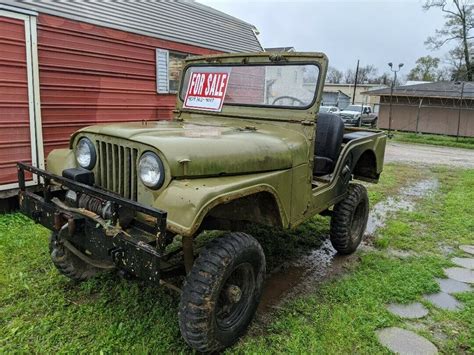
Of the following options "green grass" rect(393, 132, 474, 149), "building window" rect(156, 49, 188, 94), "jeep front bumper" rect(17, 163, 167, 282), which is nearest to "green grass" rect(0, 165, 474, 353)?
"jeep front bumper" rect(17, 163, 167, 282)

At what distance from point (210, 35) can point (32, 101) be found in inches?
167

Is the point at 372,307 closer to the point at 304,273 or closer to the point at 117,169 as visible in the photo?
the point at 304,273

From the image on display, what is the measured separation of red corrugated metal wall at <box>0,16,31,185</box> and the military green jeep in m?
2.37

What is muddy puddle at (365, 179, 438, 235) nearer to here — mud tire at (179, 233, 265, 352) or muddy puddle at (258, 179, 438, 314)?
muddy puddle at (258, 179, 438, 314)

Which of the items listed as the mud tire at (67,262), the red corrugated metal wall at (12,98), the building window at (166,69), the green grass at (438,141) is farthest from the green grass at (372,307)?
the green grass at (438,141)

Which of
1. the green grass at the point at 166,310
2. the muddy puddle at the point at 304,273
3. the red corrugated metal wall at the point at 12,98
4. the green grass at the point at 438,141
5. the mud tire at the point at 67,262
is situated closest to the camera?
the green grass at the point at 166,310

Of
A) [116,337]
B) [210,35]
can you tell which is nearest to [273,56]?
[116,337]

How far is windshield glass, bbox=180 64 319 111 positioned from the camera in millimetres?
3439

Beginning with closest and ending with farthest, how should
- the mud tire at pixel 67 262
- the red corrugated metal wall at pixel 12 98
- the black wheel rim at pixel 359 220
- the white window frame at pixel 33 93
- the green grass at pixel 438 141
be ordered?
the mud tire at pixel 67 262
the black wheel rim at pixel 359 220
the red corrugated metal wall at pixel 12 98
the white window frame at pixel 33 93
the green grass at pixel 438 141

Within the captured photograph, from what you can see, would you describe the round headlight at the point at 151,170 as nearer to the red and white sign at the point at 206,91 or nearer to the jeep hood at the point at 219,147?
→ the jeep hood at the point at 219,147

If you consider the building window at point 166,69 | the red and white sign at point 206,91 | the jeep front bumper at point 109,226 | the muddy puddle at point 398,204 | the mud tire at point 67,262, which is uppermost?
the building window at point 166,69

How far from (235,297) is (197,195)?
82 centimetres

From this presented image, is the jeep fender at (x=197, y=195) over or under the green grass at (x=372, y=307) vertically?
over

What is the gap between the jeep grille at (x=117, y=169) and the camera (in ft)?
8.16
